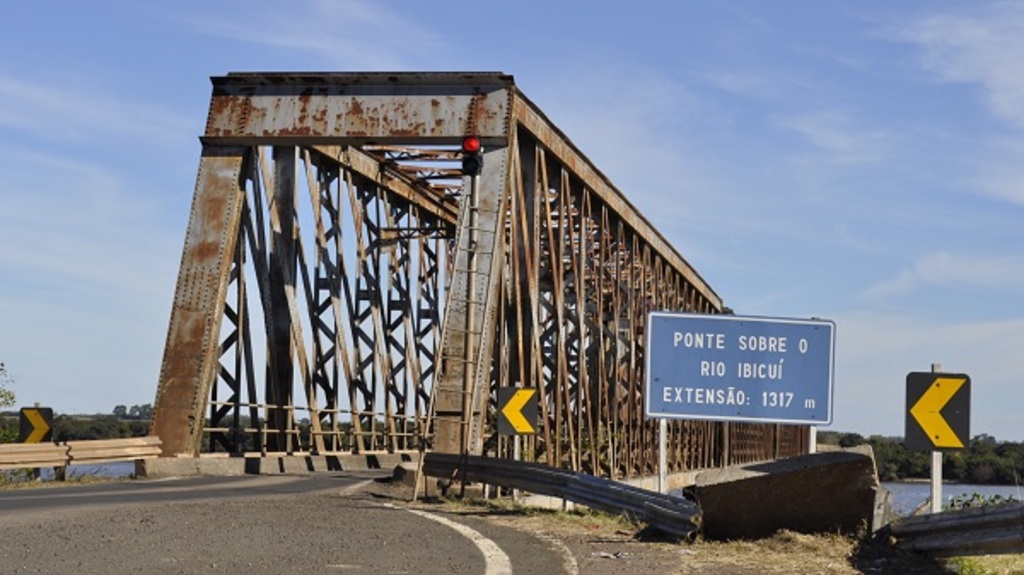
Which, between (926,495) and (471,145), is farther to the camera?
(926,495)

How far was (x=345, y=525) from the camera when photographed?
14.3 meters

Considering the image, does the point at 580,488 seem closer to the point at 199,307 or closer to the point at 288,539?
the point at 288,539

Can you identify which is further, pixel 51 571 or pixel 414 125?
pixel 414 125

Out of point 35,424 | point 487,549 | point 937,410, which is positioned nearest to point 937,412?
point 937,410

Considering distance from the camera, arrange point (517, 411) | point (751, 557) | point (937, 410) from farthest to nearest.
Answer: point (517, 411) → point (937, 410) → point (751, 557)

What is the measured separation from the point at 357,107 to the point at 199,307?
4176 mm

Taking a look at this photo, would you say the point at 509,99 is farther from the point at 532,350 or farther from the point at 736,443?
the point at 736,443

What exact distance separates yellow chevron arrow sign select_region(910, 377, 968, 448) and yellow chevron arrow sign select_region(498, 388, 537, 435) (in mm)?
6896

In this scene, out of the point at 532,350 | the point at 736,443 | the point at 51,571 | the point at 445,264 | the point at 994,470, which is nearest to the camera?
the point at 51,571

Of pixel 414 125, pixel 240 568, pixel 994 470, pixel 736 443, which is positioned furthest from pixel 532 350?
pixel 736 443

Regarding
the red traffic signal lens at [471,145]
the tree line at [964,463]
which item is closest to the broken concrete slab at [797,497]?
the red traffic signal lens at [471,145]

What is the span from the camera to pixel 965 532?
1096cm

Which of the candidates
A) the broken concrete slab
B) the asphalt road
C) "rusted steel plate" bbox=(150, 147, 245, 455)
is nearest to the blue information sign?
the broken concrete slab

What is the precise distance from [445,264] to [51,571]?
3235 centimetres
